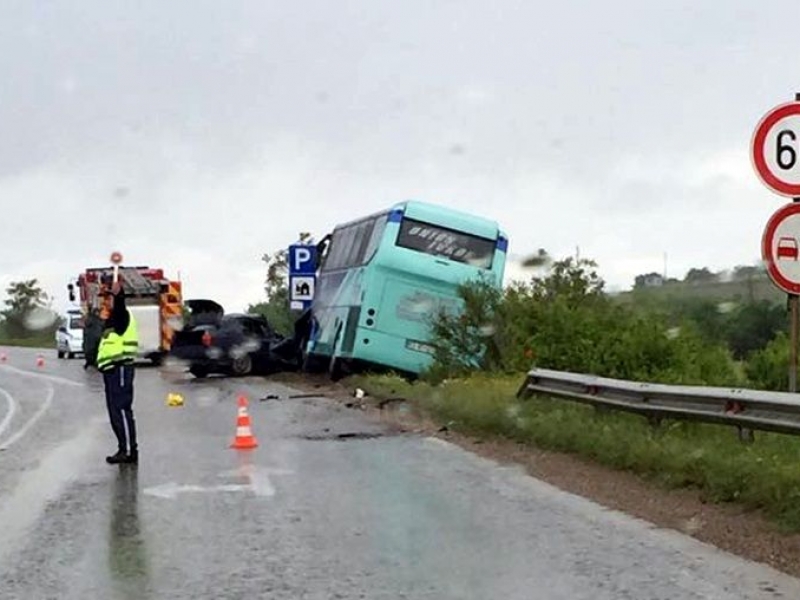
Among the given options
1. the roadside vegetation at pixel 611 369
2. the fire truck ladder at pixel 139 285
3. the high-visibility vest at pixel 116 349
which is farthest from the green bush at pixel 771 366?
the fire truck ladder at pixel 139 285

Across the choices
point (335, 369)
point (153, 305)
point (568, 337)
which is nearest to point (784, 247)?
point (568, 337)

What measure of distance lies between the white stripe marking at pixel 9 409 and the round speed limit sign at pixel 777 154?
1257cm

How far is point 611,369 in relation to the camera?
18.2 metres

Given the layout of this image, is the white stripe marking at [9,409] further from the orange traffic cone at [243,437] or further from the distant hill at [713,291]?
the distant hill at [713,291]

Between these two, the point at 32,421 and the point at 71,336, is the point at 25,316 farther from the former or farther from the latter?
the point at 32,421

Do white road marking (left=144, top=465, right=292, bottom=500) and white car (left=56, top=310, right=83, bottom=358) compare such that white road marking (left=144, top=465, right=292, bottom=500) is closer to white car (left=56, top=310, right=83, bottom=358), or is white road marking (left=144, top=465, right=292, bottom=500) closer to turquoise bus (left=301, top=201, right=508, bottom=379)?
turquoise bus (left=301, top=201, right=508, bottom=379)

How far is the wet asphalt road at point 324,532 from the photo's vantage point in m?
7.89

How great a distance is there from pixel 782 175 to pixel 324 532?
184 inches

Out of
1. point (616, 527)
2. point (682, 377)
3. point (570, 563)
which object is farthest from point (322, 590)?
point (682, 377)

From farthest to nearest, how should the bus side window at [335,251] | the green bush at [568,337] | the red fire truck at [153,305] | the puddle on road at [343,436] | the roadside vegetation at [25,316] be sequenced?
the roadside vegetation at [25,316]
the red fire truck at [153,305]
the bus side window at [335,251]
the green bush at [568,337]
the puddle on road at [343,436]

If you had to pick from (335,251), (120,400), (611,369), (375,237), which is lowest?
(120,400)

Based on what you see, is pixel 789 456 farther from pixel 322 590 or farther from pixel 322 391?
pixel 322 391

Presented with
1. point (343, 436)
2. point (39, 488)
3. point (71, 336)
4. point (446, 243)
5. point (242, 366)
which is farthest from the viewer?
point (71, 336)

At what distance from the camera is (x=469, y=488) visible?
12039 mm
